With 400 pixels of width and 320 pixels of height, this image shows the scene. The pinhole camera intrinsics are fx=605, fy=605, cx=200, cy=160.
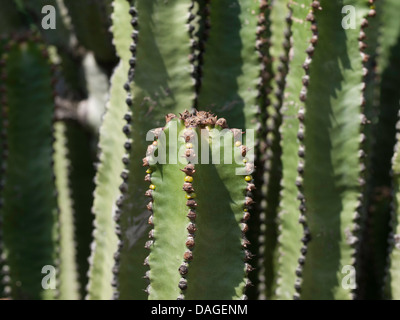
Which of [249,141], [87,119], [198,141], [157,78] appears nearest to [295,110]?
[249,141]

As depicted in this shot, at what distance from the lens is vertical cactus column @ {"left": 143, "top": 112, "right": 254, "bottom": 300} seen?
165cm

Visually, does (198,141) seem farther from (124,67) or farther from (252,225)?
(252,225)

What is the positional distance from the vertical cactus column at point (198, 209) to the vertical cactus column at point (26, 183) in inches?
37.7

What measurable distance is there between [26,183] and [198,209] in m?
1.17

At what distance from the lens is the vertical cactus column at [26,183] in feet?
8.41

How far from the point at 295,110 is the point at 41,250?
4.07 feet

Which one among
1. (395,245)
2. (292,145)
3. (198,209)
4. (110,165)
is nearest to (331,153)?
(292,145)

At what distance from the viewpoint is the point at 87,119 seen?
301 cm

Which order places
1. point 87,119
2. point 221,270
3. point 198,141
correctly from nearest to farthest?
1. point 198,141
2. point 221,270
3. point 87,119

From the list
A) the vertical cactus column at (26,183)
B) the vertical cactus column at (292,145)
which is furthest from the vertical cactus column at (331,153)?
the vertical cactus column at (26,183)

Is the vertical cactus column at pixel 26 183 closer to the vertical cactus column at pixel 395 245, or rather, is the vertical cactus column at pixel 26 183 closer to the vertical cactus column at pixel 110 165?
the vertical cactus column at pixel 110 165

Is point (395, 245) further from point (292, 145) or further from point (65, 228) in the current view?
point (65, 228)

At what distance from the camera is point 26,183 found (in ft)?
8.58

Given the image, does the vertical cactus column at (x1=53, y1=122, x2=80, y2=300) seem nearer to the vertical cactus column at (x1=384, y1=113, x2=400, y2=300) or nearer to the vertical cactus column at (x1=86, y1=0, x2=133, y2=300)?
the vertical cactus column at (x1=86, y1=0, x2=133, y2=300)
